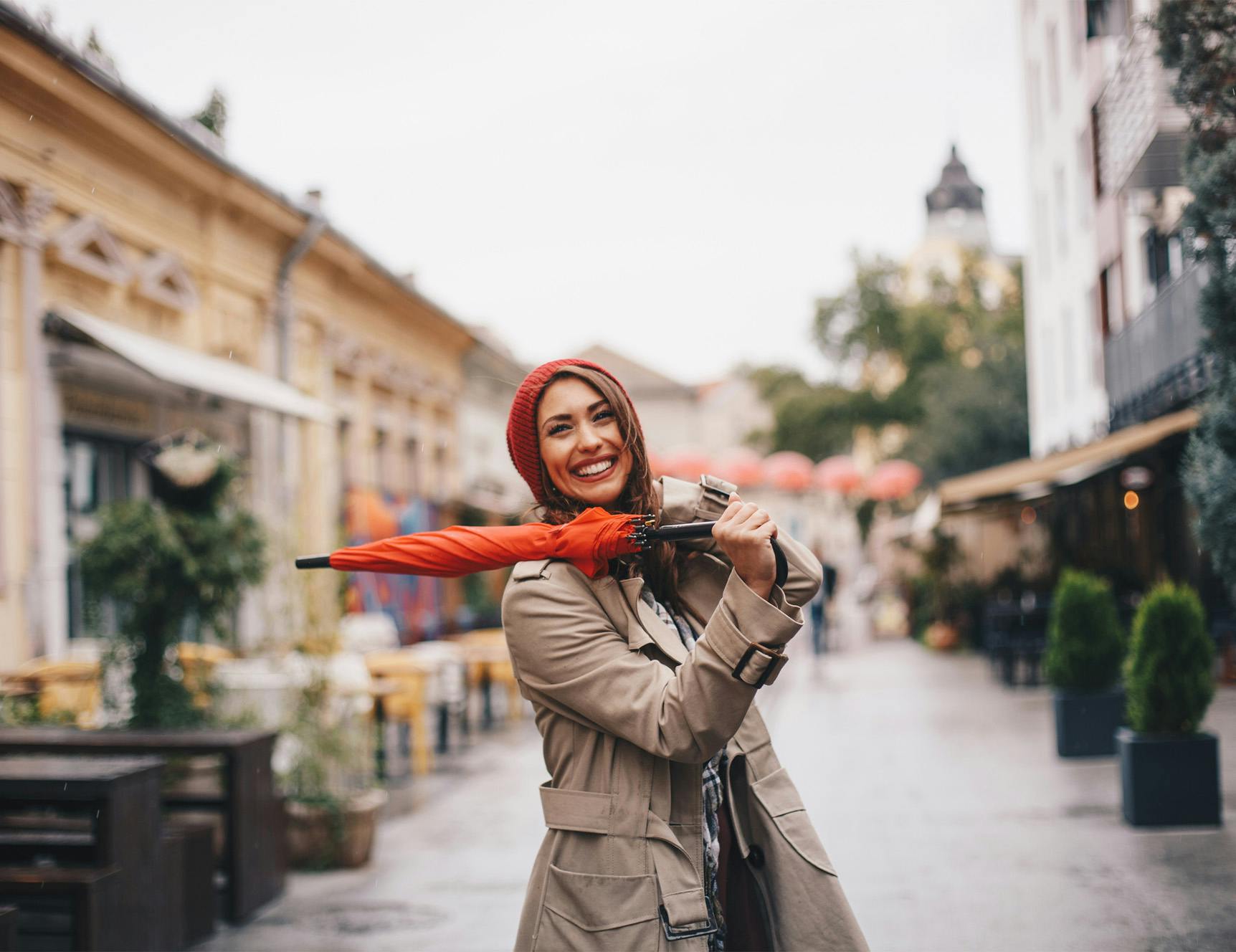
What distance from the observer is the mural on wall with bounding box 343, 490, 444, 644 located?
1634cm

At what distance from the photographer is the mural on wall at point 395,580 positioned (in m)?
16.3

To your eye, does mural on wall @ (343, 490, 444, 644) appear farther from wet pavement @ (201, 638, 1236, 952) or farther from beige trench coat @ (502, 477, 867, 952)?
beige trench coat @ (502, 477, 867, 952)

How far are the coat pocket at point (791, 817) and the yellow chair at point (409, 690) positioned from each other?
738cm

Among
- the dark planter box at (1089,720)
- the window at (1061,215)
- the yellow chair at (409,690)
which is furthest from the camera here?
the window at (1061,215)

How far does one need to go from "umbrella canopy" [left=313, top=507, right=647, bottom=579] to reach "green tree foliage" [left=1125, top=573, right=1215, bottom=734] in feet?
17.6

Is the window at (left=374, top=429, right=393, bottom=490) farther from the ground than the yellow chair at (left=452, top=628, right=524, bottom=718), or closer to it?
farther from the ground

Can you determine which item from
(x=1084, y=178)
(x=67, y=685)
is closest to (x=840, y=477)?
(x=1084, y=178)

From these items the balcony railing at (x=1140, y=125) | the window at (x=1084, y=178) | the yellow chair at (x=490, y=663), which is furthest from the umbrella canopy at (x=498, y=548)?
the window at (x=1084, y=178)

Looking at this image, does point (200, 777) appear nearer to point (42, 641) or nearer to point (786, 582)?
point (42, 641)

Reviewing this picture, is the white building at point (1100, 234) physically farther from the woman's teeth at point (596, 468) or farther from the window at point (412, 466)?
the window at point (412, 466)

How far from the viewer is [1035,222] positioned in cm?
2759

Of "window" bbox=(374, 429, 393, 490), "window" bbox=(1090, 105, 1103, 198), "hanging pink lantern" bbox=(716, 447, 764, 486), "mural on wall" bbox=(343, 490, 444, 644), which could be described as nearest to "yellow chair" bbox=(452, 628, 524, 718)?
"mural on wall" bbox=(343, 490, 444, 644)

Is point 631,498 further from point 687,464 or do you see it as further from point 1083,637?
point 687,464

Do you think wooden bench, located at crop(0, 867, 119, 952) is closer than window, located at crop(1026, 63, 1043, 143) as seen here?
Yes
